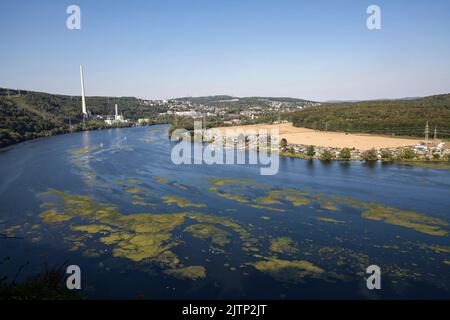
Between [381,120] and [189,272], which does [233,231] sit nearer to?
[189,272]

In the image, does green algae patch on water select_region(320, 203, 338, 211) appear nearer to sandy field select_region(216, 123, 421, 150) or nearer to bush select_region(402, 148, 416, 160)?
bush select_region(402, 148, 416, 160)

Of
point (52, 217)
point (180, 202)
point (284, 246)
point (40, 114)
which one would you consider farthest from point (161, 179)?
point (40, 114)
